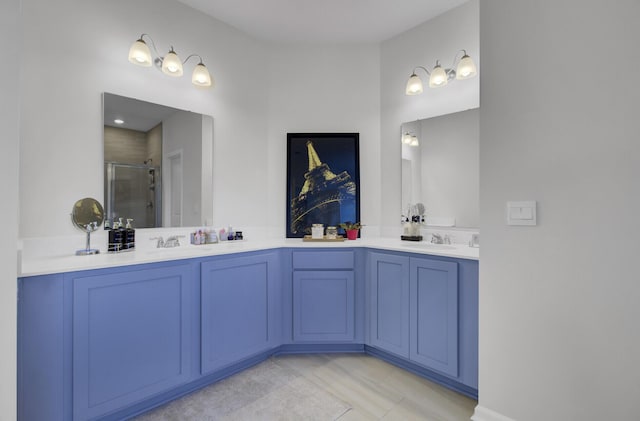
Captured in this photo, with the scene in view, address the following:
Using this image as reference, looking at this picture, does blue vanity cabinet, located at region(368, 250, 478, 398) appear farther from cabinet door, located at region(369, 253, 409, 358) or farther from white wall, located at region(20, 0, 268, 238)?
white wall, located at region(20, 0, 268, 238)

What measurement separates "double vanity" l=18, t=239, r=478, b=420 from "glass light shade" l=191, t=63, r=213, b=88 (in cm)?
132

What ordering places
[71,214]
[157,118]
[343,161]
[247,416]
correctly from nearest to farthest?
1. [247,416]
2. [71,214]
3. [157,118]
4. [343,161]

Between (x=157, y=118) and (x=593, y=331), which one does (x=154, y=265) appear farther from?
(x=593, y=331)

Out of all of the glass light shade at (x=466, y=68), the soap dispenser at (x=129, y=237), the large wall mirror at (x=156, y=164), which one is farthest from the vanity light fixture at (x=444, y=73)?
the soap dispenser at (x=129, y=237)

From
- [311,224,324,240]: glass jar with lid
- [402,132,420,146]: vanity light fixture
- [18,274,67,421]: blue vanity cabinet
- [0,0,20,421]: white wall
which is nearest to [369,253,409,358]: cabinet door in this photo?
[311,224,324,240]: glass jar with lid

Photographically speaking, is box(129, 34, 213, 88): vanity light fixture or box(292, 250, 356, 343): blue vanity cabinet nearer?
box(129, 34, 213, 88): vanity light fixture

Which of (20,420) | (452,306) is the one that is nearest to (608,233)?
(452,306)

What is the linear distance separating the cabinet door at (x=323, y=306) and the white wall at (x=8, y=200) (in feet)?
5.49

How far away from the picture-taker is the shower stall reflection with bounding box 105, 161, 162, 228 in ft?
6.77

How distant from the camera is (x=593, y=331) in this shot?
123cm

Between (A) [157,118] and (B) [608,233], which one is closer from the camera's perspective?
(B) [608,233]

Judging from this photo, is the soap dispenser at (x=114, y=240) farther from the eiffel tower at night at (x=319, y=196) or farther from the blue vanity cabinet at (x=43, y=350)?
the eiffel tower at night at (x=319, y=196)

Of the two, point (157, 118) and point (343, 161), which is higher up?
point (157, 118)

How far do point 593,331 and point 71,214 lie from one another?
281cm
